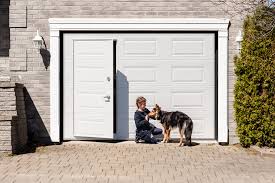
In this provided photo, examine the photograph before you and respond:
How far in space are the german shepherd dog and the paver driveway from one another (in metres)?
0.31

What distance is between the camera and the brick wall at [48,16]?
1275cm

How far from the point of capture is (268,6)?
11.7 m

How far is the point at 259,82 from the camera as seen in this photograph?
11.8 metres

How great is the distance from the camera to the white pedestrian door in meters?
12.6

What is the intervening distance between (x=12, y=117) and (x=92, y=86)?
219cm

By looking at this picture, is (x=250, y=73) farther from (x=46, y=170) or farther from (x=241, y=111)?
(x=46, y=170)

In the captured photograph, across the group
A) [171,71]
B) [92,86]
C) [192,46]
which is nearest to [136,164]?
[92,86]

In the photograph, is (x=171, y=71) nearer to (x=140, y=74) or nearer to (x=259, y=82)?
(x=140, y=74)

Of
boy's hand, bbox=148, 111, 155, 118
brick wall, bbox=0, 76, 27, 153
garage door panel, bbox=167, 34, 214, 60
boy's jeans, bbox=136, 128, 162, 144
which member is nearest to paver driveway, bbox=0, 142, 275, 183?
boy's jeans, bbox=136, 128, 162, 144

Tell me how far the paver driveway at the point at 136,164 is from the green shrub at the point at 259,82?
0.58m

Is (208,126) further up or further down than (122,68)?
further down

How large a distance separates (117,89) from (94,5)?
2.03m

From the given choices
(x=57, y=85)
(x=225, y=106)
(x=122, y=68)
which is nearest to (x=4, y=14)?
(x=57, y=85)

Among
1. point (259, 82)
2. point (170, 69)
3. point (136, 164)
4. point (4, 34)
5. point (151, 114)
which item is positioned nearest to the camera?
point (136, 164)
